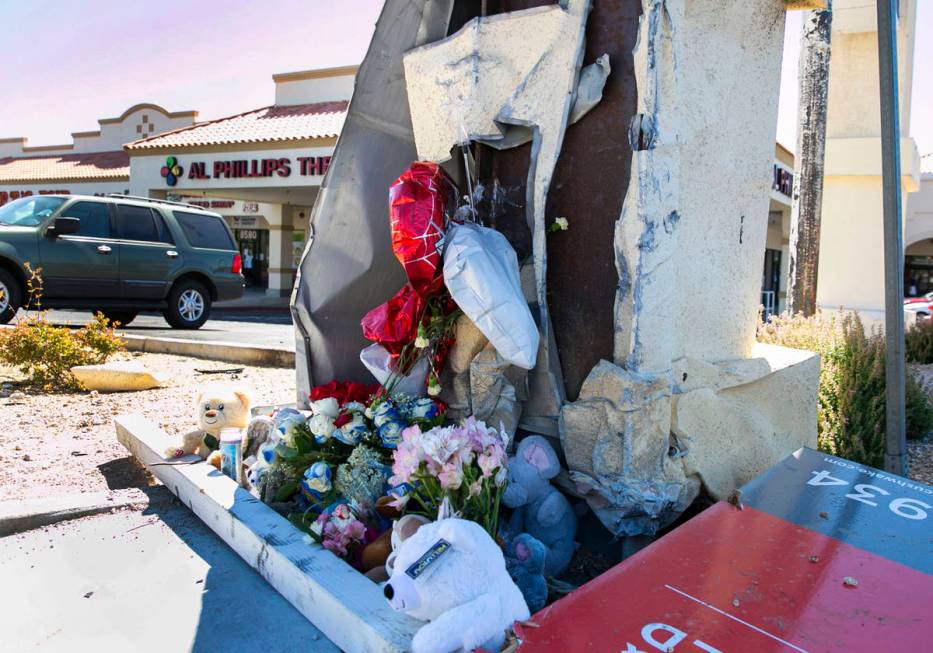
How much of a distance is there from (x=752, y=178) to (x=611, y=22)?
978mm

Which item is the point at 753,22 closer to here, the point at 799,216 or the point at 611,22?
the point at 611,22

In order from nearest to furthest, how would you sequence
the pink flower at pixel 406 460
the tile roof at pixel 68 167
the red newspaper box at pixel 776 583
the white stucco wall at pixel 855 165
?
1. the red newspaper box at pixel 776 583
2. the pink flower at pixel 406 460
3. the white stucco wall at pixel 855 165
4. the tile roof at pixel 68 167

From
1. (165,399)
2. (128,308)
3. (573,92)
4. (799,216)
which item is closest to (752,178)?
(573,92)

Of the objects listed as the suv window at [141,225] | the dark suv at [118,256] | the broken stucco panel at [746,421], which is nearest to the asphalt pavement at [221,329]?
the dark suv at [118,256]

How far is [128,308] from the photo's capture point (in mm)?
10852

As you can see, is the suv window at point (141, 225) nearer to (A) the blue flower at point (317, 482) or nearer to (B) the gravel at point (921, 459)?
(A) the blue flower at point (317, 482)

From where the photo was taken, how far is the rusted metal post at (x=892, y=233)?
283 cm

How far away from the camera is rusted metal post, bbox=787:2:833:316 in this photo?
8.16m

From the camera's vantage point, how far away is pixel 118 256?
34.7 feet

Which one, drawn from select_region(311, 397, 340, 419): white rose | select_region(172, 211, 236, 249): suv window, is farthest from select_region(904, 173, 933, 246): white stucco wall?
select_region(311, 397, 340, 419): white rose

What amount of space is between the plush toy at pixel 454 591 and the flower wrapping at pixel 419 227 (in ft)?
3.93

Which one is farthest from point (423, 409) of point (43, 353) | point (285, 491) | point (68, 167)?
point (68, 167)

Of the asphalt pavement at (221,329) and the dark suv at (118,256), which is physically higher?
the dark suv at (118,256)

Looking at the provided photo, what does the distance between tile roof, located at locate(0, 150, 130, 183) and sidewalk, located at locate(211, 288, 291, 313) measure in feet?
21.4
